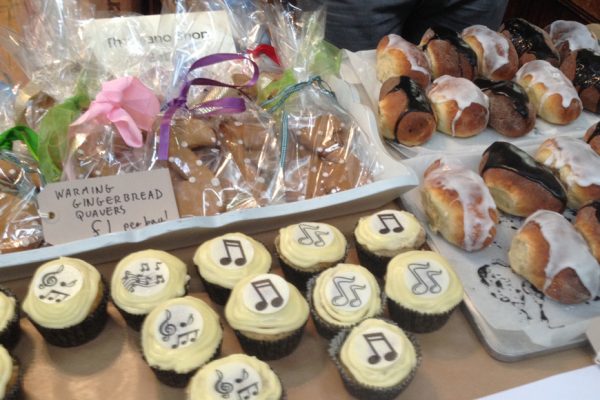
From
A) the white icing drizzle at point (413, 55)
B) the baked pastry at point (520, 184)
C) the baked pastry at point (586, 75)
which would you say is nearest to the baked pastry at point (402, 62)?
the white icing drizzle at point (413, 55)

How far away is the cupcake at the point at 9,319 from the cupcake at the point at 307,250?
65 cm

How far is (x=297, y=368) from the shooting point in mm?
1274

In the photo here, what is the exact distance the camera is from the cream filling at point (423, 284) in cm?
128

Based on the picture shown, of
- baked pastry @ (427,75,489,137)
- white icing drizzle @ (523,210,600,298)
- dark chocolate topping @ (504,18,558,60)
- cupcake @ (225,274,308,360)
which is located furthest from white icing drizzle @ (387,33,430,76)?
cupcake @ (225,274,308,360)

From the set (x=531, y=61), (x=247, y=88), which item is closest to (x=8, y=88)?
(x=247, y=88)

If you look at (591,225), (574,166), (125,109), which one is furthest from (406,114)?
(125,109)

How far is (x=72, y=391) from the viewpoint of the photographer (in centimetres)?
120

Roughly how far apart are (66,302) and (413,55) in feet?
5.05

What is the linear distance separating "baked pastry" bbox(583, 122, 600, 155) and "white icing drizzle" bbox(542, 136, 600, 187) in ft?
0.17

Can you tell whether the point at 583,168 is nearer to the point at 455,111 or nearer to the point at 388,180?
the point at 455,111

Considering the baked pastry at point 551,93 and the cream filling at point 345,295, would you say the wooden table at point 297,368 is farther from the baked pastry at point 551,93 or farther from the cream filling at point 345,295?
the baked pastry at point 551,93

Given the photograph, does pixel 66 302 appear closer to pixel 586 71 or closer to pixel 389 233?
pixel 389 233

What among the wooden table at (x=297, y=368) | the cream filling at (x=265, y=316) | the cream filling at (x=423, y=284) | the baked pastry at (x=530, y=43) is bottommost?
the wooden table at (x=297, y=368)

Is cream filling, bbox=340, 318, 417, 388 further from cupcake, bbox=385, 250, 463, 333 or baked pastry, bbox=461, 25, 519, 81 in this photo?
baked pastry, bbox=461, 25, 519, 81
